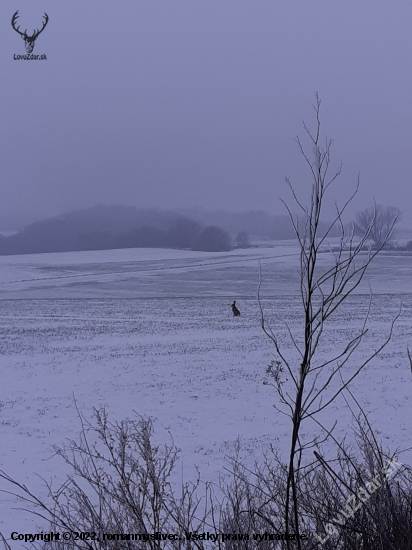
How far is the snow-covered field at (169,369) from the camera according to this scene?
11719 millimetres

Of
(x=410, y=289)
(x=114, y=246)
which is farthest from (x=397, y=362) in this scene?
(x=114, y=246)

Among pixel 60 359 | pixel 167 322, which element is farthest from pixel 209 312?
pixel 60 359

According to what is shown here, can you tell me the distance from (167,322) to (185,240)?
8855 cm

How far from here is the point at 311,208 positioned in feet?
7.87

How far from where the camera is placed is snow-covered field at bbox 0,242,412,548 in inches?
461

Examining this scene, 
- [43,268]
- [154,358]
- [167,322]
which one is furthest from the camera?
[43,268]

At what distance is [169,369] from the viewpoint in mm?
18500

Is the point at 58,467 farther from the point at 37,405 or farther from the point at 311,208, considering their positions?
the point at 311,208

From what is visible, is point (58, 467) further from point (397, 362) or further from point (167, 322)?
point (167, 322)

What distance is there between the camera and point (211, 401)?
48.8 ft

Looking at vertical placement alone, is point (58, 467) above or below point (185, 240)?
below

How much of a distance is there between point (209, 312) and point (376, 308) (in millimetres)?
10014

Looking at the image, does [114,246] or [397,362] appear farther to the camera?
[114,246]

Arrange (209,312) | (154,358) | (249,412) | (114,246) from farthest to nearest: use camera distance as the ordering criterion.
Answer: (114,246)
(209,312)
(154,358)
(249,412)
